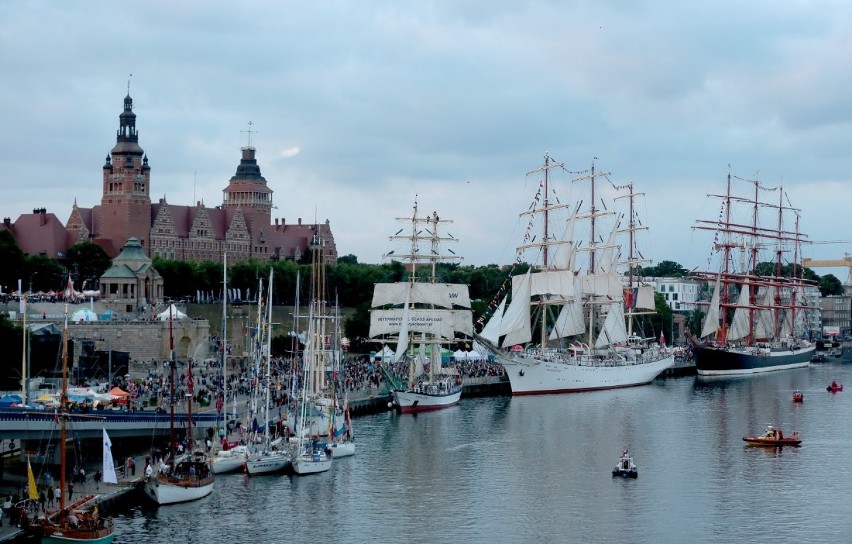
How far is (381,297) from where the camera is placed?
90.7 meters

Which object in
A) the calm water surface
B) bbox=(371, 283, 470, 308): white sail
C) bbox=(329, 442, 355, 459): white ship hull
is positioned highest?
bbox=(371, 283, 470, 308): white sail

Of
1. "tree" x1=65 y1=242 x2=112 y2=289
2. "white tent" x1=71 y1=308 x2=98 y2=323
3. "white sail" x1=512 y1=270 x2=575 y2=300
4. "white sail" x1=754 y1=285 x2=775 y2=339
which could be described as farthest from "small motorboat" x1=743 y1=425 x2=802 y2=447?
"white sail" x1=754 y1=285 x2=775 y2=339

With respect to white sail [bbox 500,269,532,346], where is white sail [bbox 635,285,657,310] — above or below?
above

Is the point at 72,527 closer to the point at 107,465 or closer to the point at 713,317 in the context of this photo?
the point at 107,465

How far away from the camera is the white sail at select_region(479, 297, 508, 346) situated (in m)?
97.6

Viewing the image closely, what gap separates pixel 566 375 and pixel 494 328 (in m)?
6.07

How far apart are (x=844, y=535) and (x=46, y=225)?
10238 centimetres

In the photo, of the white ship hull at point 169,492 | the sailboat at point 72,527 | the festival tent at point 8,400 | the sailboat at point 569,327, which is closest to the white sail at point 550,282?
the sailboat at point 569,327

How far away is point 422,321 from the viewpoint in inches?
3477

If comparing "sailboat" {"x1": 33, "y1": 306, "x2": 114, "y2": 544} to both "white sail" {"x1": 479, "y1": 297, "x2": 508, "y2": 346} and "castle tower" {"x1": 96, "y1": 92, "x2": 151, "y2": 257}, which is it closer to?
"white sail" {"x1": 479, "y1": 297, "x2": 508, "y2": 346}

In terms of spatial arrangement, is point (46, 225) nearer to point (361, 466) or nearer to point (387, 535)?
point (361, 466)

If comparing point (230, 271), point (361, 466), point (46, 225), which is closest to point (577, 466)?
point (361, 466)

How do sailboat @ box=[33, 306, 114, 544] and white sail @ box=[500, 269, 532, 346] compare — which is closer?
sailboat @ box=[33, 306, 114, 544]

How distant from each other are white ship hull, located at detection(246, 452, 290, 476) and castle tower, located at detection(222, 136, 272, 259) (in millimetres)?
104625
